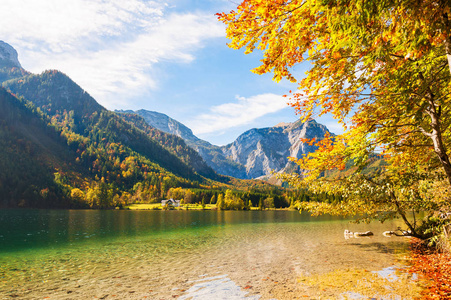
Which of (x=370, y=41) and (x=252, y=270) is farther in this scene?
(x=252, y=270)

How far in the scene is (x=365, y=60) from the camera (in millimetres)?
6773

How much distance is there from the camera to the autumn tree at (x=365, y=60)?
17.6 ft

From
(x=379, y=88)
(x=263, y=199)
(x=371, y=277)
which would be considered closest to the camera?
(x=379, y=88)

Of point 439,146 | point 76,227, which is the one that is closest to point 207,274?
point 439,146

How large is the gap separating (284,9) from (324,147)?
861 cm

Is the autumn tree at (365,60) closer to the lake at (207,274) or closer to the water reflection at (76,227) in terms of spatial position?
the lake at (207,274)

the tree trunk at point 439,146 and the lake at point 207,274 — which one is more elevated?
the tree trunk at point 439,146

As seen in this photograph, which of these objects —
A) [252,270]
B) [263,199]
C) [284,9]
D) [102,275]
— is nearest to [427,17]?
[284,9]

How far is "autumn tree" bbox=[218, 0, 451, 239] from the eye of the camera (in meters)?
5.37

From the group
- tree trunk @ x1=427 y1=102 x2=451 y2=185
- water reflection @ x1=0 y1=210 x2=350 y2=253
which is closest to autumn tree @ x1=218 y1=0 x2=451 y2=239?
tree trunk @ x1=427 y1=102 x2=451 y2=185

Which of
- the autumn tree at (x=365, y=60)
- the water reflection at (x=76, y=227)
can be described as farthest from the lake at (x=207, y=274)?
the water reflection at (x=76, y=227)

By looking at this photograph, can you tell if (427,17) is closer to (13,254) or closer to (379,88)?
(379,88)

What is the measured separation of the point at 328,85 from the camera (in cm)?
837

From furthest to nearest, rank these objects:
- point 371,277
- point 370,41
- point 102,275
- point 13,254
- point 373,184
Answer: point 13,254
point 102,275
point 371,277
point 373,184
point 370,41
